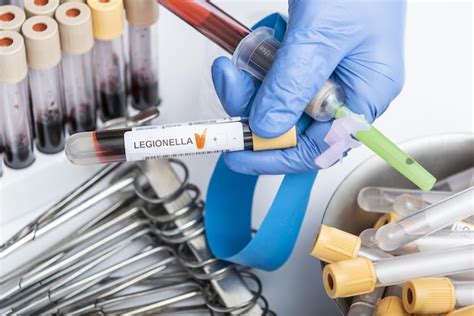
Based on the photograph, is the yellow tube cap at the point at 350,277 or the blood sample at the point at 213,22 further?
the blood sample at the point at 213,22

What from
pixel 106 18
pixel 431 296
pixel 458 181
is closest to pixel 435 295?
pixel 431 296

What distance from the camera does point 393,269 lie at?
0.83 metres

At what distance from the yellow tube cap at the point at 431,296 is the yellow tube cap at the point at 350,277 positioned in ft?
0.13

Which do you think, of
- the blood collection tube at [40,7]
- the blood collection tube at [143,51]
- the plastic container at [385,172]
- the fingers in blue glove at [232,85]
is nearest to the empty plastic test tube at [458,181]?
the plastic container at [385,172]

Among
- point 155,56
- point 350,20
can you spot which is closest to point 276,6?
point 155,56

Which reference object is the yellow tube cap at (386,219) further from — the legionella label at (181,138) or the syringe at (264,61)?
the legionella label at (181,138)

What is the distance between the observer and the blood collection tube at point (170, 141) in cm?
85

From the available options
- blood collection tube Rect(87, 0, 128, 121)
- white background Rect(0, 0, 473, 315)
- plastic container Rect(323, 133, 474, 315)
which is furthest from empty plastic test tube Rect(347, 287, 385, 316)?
blood collection tube Rect(87, 0, 128, 121)

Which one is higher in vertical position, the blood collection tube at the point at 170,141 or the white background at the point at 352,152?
the blood collection tube at the point at 170,141

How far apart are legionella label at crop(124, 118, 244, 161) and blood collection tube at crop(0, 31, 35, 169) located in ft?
0.55

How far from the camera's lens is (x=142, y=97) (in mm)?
1128

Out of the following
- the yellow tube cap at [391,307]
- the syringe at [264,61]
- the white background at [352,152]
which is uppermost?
the syringe at [264,61]

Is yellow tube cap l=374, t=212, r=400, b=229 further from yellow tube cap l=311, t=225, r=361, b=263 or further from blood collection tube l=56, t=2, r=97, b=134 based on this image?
blood collection tube l=56, t=2, r=97, b=134

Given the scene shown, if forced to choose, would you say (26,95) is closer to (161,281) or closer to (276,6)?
(161,281)
